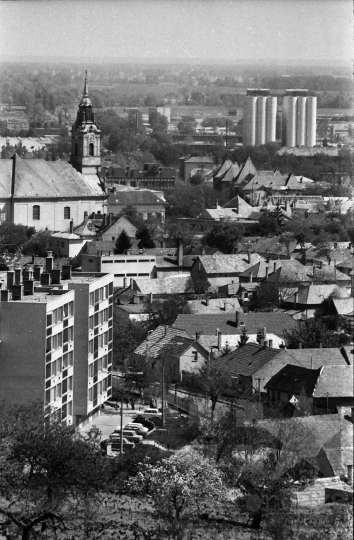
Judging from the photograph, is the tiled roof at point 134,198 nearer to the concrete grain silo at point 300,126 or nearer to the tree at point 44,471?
the concrete grain silo at point 300,126

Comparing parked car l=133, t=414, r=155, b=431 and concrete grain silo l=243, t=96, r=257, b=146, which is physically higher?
concrete grain silo l=243, t=96, r=257, b=146

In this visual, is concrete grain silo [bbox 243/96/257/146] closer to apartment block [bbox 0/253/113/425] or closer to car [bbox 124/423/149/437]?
apartment block [bbox 0/253/113/425]

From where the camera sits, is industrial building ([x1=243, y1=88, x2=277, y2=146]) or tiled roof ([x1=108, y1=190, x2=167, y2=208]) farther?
industrial building ([x1=243, y1=88, x2=277, y2=146])

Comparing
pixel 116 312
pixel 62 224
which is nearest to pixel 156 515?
pixel 116 312

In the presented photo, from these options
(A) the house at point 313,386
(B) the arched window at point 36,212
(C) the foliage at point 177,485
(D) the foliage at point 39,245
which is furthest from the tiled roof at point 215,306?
(B) the arched window at point 36,212

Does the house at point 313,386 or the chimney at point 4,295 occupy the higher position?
the chimney at point 4,295

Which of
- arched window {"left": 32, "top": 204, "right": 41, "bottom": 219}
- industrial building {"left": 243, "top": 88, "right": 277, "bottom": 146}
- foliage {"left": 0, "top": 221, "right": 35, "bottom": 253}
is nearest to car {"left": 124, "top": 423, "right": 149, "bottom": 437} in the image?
foliage {"left": 0, "top": 221, "right": 35, "bottom": 253}

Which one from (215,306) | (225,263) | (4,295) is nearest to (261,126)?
(225,263)

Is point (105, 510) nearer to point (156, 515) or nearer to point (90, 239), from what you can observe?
point (156, 515)
